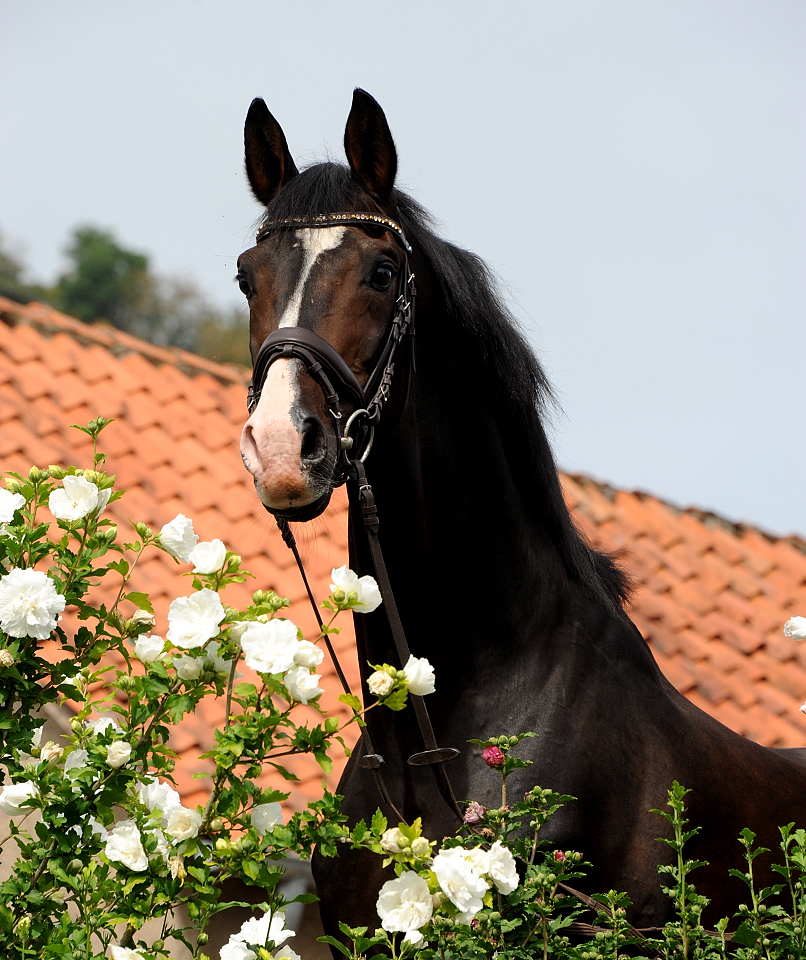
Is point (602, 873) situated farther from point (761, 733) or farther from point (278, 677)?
point (761, 733)

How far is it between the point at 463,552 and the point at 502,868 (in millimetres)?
1004

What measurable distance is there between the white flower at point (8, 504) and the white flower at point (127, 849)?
0.68m

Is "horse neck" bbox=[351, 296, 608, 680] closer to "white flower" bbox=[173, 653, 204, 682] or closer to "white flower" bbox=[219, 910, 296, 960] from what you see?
"white flower" bbox=[173, 653, 204, 682]

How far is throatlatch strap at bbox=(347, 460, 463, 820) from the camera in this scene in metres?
2.25

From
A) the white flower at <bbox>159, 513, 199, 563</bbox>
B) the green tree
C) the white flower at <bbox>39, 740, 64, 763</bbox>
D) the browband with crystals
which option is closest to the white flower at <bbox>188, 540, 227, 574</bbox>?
the white flower at <bbox>159, 513, 199, 563</bbox>

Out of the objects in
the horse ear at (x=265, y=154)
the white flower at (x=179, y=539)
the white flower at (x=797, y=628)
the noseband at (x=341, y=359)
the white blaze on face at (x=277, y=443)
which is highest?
the horse ear at (x=265, y=154)

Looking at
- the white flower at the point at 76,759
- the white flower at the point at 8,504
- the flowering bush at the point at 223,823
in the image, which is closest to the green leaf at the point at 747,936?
the flowering bush at the point at 223,823

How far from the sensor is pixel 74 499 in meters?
2.07

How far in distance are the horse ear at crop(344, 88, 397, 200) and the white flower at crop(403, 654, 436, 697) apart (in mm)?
1313

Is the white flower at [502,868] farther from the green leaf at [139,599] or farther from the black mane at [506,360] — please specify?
the black mane at [506,360]

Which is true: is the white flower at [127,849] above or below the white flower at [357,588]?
below

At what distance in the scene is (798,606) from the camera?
678 cm

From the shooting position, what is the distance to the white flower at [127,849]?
1.73m

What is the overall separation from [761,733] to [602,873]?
3300 mm
